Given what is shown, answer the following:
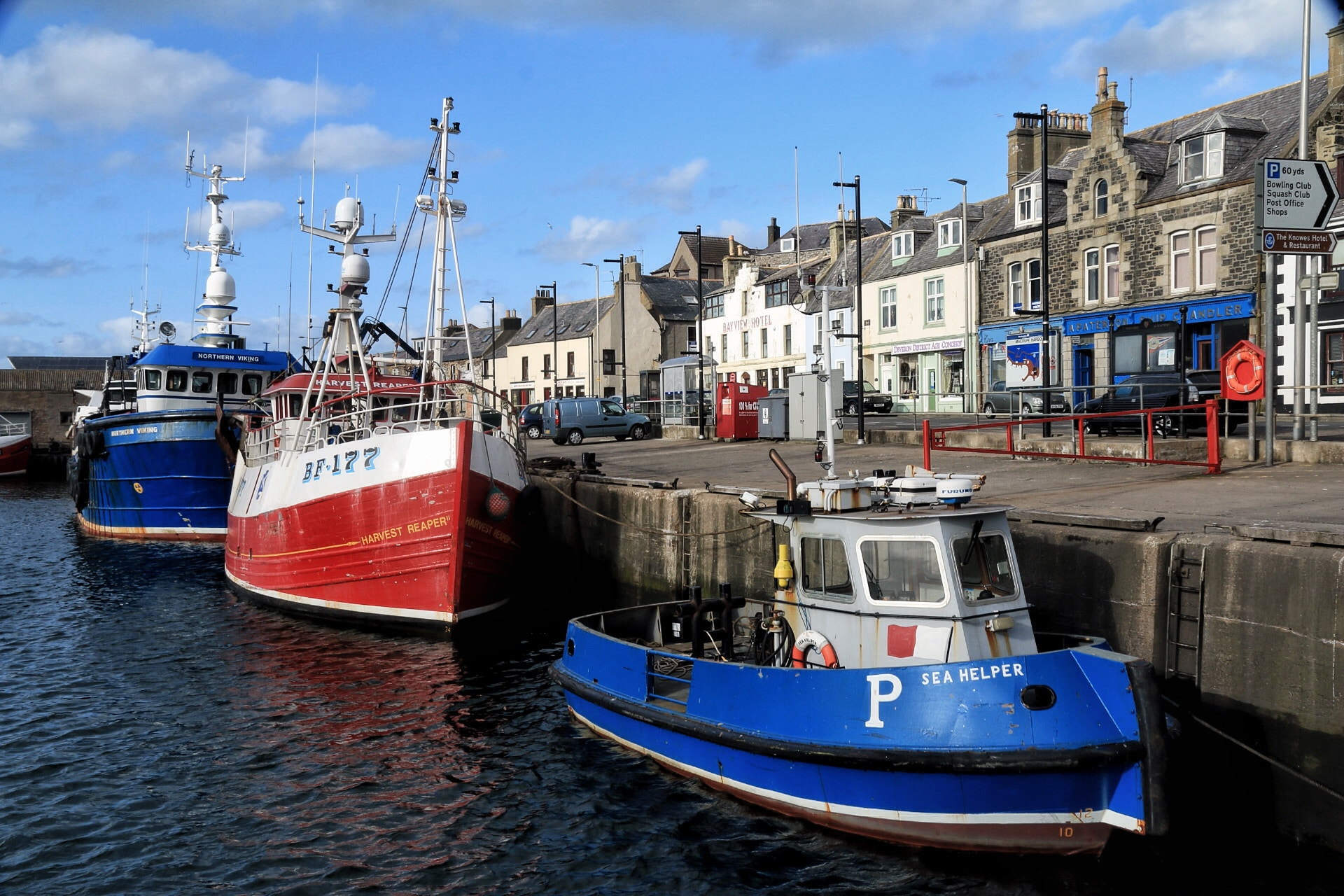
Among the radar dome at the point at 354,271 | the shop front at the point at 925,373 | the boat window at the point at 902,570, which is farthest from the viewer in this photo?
the shop front at the point at 925,373

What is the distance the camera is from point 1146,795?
7.11 metres

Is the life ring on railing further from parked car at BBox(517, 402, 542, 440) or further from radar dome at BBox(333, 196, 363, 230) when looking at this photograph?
parked car at BBox(517, 402, 542, 440)

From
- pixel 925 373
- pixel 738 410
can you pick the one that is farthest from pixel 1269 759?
pixel 925 373

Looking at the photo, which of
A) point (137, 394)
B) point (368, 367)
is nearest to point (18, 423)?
point (137, 394)

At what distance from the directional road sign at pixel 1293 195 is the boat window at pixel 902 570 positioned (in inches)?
367

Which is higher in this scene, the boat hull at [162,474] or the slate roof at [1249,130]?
the slate roof at [1249,130]

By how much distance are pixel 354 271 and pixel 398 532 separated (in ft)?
20.5

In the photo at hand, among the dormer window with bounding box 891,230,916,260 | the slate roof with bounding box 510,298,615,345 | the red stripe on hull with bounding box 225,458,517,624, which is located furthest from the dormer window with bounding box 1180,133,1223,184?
the slate roof with bounding box 510,298,615,345

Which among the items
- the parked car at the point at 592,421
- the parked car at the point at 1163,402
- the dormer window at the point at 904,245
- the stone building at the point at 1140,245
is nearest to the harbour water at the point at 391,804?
the parked car at the point at 1163,402

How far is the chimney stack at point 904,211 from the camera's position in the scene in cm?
5000

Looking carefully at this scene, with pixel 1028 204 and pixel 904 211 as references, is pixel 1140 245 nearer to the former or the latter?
pixel 1028 204

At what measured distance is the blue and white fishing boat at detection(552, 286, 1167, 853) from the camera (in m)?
7.31

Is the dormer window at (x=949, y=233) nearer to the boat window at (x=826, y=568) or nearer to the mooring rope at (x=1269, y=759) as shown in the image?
the boat window at (x=826, y=568)

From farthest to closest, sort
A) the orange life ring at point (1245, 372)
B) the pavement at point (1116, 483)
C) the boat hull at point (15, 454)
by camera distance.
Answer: the boat hull at point (15, 454)
the orange life ring at point (1245, 372)
the pavement at point (1116, 483)
